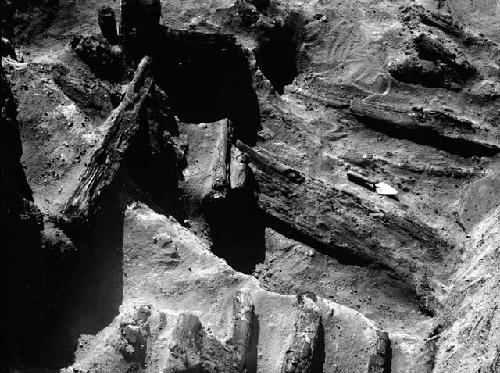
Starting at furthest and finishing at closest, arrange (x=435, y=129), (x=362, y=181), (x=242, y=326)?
(x=435, y=129)
(x=362, y=181)
(x=242, y=326)

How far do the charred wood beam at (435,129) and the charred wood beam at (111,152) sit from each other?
4183mm

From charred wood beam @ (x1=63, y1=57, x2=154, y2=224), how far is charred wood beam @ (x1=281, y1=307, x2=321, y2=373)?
3.16 meters

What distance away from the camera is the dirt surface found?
784cm

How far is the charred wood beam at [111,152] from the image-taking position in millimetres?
8188

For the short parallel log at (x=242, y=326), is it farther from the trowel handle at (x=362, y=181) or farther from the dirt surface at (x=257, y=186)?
the trowel handle at (x=362, y=181)

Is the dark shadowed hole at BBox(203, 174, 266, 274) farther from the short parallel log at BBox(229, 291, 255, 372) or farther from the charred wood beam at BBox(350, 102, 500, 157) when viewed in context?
the charred wood beam at BBox(350, 102, 500, 157)

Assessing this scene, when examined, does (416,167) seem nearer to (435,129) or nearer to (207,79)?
(435,129)

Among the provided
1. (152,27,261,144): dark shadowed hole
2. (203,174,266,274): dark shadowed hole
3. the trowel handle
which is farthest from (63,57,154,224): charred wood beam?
the trowel handle

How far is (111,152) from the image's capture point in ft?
29.0

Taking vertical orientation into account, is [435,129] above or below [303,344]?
above

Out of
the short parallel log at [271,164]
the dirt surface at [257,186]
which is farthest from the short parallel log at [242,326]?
the short parallel log at [271,164]

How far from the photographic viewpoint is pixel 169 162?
9844mm

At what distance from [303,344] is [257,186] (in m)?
3.11

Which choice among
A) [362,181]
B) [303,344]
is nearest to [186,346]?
[303,344]
